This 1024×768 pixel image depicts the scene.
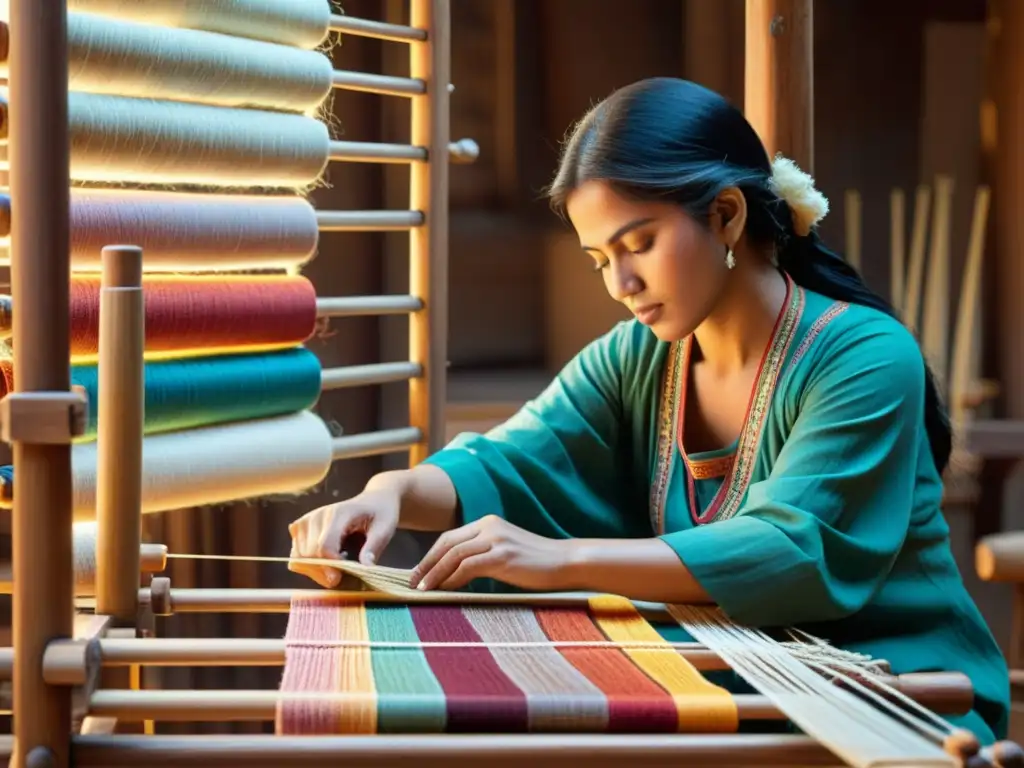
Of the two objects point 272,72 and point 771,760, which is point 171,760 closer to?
point 771,760

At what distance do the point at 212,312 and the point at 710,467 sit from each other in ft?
2.21

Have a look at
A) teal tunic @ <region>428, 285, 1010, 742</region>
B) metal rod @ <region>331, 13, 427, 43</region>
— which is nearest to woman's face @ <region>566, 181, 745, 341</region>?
teal tunic @ <region>428, 285, 1010, 742</region>

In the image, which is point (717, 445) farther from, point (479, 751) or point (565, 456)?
point (479, 751)

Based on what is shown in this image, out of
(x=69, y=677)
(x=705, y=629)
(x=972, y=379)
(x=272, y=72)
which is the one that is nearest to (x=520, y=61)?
(x=272, y=72)

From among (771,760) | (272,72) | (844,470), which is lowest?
(771,760)

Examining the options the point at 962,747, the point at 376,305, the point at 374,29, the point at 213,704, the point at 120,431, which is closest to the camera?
the point at 962,747

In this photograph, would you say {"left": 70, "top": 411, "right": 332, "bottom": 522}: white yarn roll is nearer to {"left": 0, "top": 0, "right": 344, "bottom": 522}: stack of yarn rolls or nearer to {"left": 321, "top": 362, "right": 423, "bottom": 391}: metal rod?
{"left": 0, "top": 0, "right": 344, "bottom": 522}: stack of yarn rolls

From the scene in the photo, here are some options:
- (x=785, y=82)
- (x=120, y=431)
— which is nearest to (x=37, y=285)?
(x=120, y=431)

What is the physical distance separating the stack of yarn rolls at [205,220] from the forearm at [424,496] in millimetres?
363

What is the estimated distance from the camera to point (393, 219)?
6.85 feet

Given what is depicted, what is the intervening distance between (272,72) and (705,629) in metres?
1.00

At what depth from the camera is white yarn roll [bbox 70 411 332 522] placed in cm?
152

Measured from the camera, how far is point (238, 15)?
1739 millimetres

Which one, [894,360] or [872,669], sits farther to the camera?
[894,360]
